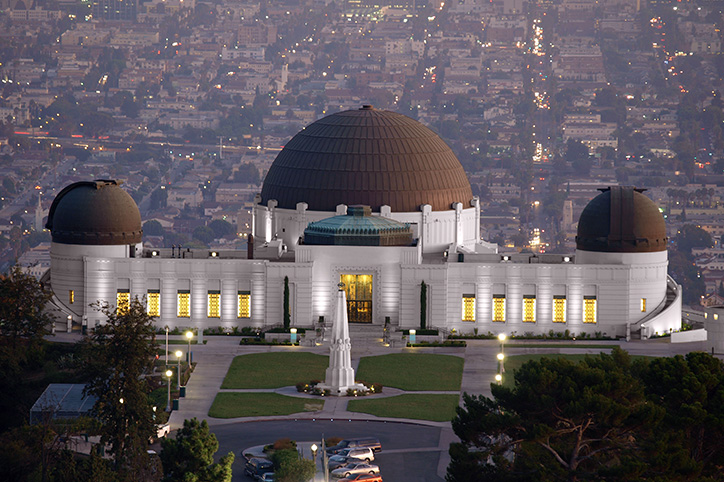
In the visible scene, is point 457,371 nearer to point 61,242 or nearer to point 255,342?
point 255,342

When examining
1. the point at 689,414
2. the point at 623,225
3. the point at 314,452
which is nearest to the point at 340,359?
the point at 314,452

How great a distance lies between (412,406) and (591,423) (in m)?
20.6

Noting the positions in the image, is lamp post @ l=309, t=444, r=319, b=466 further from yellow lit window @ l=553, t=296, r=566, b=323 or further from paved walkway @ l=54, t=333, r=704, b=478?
yellow lit window @ l=553, t=296, r=566, b=323

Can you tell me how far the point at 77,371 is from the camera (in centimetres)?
9525

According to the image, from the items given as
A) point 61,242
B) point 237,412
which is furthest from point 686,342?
point 61,242

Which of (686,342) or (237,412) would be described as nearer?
(237,412)

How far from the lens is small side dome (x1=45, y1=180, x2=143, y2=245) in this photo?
118125 millimetres

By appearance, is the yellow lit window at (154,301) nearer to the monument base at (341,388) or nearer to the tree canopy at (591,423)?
the monument base at (341,388)

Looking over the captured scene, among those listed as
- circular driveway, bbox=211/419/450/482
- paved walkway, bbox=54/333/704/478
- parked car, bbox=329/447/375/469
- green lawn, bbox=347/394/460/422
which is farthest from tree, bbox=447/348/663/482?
green lawn, bbox=347/394/460/422

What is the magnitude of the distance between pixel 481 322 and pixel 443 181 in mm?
15647

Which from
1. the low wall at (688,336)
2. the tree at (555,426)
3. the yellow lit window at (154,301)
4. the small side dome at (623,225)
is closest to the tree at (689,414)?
the tree at (555,426)

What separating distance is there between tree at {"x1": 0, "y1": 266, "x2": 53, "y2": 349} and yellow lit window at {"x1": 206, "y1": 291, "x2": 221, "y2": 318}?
11.8 meters

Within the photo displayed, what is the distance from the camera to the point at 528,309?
116m

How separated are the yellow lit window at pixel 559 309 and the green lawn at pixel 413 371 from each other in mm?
11286
